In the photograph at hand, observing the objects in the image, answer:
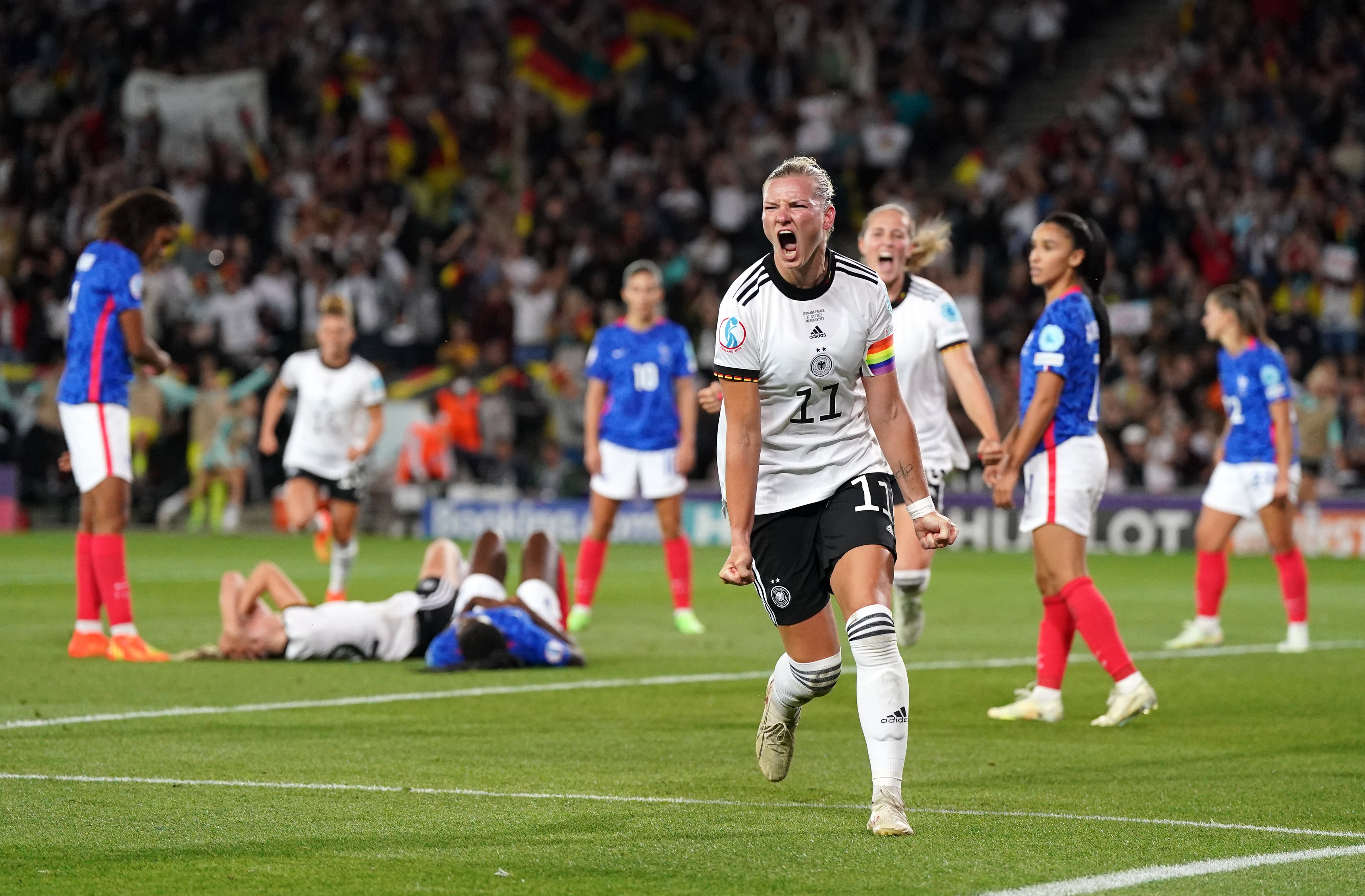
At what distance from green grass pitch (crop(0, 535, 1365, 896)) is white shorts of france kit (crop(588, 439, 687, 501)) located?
1142 mm

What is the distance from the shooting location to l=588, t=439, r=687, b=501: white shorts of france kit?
13.8 meters

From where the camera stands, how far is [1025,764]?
770 cm

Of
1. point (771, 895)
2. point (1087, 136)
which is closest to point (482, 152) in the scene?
point (1087, 136)

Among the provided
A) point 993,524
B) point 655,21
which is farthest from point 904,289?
point 655,21

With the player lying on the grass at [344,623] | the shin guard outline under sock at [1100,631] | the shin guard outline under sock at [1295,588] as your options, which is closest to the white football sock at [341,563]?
the player lying on the grass at [344,623]

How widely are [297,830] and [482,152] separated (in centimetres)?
2598

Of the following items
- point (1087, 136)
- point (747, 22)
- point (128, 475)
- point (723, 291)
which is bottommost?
point (128, 475)

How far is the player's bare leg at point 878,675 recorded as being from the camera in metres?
6.06

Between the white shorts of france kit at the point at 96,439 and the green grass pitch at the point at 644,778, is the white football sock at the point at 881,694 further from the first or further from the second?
the white shorts of france kit at the point at 96,439

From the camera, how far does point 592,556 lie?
1396cm

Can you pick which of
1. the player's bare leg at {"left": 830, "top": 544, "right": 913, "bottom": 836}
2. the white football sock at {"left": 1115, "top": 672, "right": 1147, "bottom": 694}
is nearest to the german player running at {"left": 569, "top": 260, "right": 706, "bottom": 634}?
the white football sock at {"left": 1115, "top": 672, "right": 1147, "bottom": 694}

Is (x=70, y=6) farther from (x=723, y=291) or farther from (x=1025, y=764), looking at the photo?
(x=1025, y=764)

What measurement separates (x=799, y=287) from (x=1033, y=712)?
3669 mm

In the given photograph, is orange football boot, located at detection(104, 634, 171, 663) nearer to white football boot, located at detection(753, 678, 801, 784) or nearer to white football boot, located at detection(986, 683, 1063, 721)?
white football boot, located at detection(986, 683, 1063, 721)
